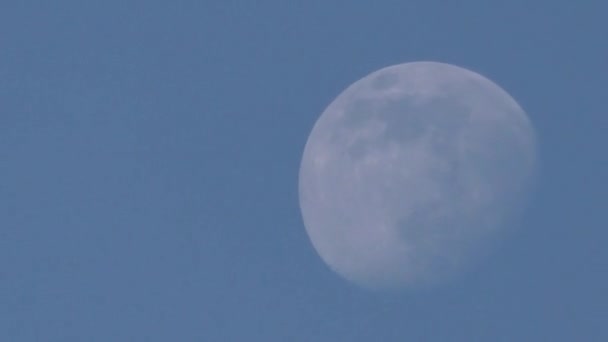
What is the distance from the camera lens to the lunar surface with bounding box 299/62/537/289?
3900cm

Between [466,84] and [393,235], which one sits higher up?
[466,84]

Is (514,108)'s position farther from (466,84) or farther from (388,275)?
(388,275)

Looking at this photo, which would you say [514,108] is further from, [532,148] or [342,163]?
[342,163]

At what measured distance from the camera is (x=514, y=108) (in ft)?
136

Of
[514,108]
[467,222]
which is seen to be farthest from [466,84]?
[467,222]

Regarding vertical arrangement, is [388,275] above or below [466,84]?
below

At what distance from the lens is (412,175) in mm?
39094

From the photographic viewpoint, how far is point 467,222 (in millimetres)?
39000

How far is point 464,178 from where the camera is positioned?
39.0 metres

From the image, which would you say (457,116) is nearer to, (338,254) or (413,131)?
(413,131)

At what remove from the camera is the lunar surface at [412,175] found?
39000 millimetres

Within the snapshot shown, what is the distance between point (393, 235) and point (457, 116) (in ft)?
9.90

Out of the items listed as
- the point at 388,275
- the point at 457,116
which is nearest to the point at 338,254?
the point at 388,275

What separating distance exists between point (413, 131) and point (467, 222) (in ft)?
7.55
